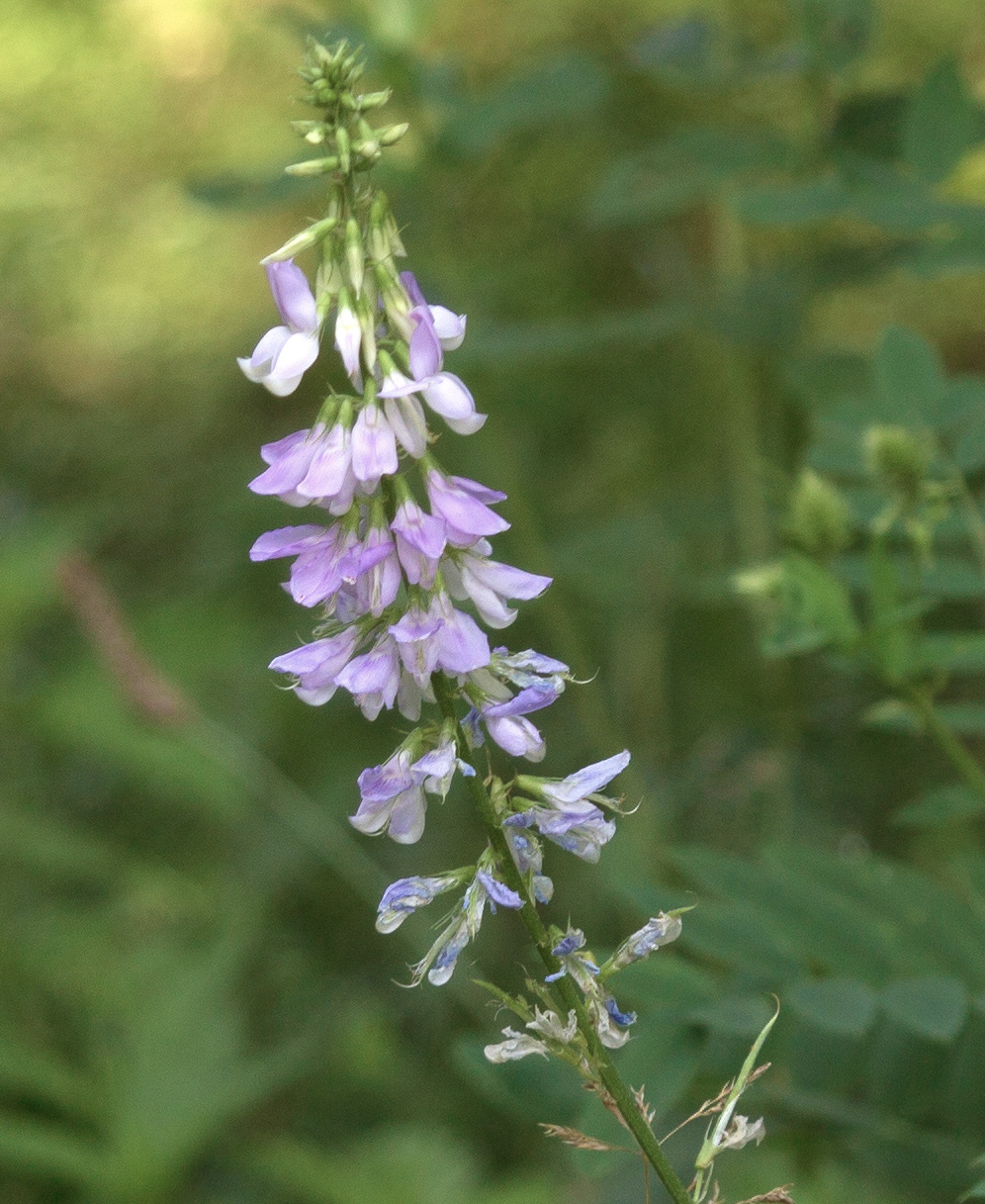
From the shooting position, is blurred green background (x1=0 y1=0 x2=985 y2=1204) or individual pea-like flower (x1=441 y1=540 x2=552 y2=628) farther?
blurred green background (x1=0 y1=0 x2=985 y2=1204)

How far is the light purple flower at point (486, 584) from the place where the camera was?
1.14 metres

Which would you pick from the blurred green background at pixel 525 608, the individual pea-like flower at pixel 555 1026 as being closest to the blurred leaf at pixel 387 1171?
the blurred green background at pixel 525 608

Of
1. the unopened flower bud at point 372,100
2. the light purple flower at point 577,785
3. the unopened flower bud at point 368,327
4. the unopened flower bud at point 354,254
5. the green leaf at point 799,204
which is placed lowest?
the light purple flower at point 577,785

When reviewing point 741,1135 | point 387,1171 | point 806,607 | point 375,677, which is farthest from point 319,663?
point 387,1171

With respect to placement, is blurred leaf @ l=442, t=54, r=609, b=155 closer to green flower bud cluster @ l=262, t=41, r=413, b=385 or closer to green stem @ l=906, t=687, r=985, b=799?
green stem @ l=906, t=687, r=985, b=799

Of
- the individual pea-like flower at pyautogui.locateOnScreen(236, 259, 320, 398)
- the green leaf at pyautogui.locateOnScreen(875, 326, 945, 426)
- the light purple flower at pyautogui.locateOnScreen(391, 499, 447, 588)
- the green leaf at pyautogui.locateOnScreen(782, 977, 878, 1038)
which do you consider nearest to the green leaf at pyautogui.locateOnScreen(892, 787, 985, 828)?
the green leaf at pyautogui.locateOnScreen(782, 977, 878, 1038)

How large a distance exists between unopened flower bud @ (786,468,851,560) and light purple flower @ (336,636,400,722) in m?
0.90

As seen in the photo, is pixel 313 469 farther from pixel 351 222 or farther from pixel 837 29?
pixel 837 29

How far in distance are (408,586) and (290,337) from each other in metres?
0.23

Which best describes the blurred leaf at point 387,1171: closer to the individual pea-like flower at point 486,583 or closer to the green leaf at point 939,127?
the individual pea-like flower at point 486,583

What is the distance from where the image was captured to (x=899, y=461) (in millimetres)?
1790

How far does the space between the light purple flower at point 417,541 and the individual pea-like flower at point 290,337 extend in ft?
0.47

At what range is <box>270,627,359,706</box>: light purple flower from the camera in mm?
1111

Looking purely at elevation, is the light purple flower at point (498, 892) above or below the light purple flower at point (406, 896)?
above
